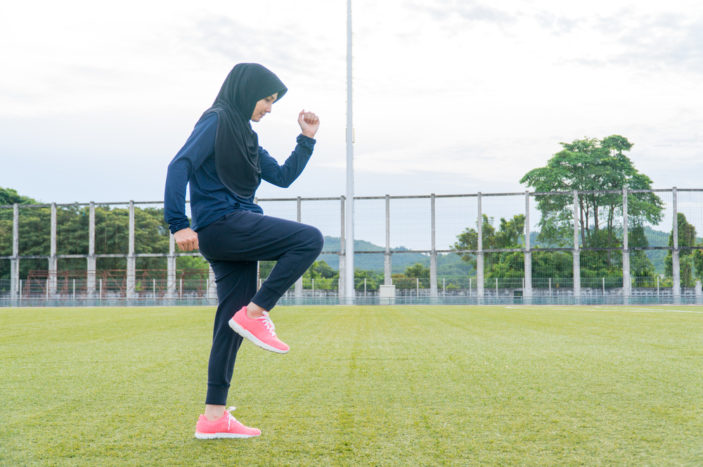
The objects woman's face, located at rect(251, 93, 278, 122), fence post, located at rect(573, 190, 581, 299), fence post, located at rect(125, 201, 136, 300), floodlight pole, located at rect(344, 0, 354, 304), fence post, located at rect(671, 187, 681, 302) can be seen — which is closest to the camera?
woman's face, located at rect(251, 93, 278, 122)

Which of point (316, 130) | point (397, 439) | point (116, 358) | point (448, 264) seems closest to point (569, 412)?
point (397, 439)

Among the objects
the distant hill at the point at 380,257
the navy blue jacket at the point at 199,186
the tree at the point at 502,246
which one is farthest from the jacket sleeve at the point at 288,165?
the tree at the point at 502,246

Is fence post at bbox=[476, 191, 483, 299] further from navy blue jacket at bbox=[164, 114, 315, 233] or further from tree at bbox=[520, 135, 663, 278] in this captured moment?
navy blue jacket at bbox=[164, 114, 315, 233]

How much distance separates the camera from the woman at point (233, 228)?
276cm

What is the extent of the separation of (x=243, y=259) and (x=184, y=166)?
468 mm

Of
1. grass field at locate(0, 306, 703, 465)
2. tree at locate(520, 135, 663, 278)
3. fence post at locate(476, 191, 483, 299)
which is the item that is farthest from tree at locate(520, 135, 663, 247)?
grass field at locate(0, 306, 703, 465)

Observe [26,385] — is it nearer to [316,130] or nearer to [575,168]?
[316,130]

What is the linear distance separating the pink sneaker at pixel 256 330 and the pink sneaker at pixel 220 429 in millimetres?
387

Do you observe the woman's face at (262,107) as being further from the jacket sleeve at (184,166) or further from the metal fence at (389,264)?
the metal fence at (389,264)

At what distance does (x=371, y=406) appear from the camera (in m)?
3.48

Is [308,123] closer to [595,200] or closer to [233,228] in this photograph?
[233,228]

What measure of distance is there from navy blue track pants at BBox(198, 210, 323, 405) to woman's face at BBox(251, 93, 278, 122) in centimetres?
49

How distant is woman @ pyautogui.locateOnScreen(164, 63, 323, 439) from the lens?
2.76m

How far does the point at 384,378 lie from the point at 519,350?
2464 mm
